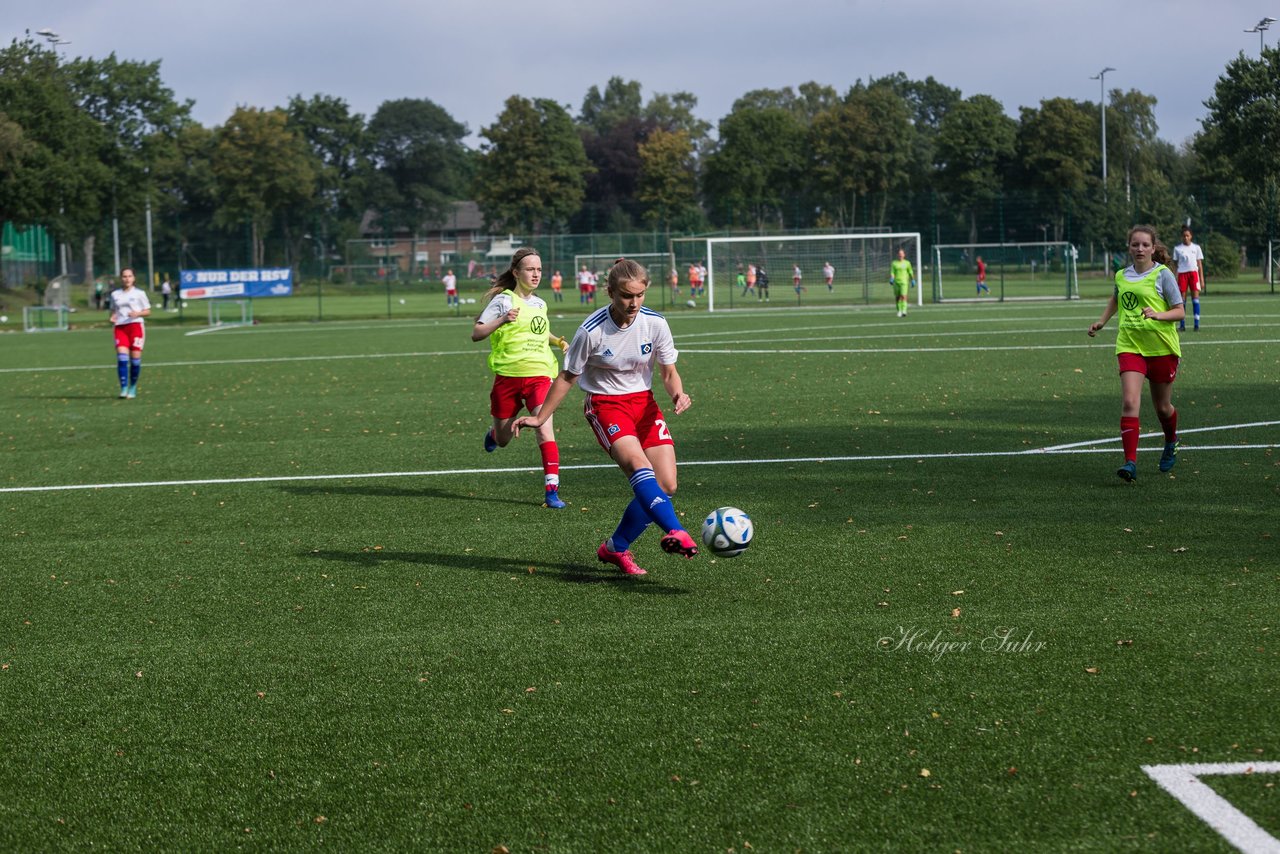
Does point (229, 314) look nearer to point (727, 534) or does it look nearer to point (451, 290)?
point (451, 290)

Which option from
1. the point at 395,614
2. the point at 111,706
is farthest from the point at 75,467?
the point at 111,706

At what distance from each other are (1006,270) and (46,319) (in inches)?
1451

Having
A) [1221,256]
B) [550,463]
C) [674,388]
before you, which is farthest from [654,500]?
[1221,256]

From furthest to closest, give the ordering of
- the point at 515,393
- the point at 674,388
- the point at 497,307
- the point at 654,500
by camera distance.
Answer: the point at 515,393 → the point at 497,307 → the point at 674,388 → the point at 654,500

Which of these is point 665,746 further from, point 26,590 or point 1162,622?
point 26,590

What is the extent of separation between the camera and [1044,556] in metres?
7.45

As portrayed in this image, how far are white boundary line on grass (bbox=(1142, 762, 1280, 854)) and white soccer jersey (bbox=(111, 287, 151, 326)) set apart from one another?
1683cm

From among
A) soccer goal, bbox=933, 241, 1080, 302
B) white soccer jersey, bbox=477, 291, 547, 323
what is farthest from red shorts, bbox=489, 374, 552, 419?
soccer goal, bbox=933, 241, 1080, 302

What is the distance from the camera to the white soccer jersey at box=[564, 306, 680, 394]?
7.20 metres

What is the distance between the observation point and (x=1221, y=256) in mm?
57125

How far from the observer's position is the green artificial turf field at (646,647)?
165 inches

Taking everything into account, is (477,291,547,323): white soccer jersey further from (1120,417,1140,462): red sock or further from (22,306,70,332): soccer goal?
(22,306,70,332): soccer goal

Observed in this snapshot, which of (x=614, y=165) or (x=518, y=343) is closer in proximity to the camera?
(x=518, y=343)

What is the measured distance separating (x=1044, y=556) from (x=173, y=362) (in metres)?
22.5
